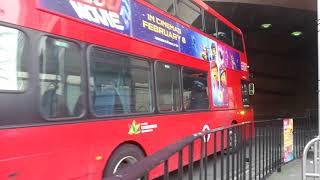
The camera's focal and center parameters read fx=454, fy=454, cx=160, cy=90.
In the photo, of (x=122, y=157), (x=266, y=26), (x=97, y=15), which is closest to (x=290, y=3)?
(x=266, y=26)

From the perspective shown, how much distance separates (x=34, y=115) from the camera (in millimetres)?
4906

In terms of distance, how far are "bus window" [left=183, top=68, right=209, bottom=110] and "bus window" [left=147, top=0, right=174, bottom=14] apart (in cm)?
120

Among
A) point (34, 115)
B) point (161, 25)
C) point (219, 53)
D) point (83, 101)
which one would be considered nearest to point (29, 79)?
point (34, 115)

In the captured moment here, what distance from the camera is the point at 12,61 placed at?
4746 mm

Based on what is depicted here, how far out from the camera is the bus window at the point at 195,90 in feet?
29.5

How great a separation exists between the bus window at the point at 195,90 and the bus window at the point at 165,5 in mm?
1200

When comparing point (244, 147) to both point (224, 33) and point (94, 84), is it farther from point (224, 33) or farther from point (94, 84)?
point (224, 33)

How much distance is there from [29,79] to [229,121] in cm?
756

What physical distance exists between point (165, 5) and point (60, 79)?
377cm

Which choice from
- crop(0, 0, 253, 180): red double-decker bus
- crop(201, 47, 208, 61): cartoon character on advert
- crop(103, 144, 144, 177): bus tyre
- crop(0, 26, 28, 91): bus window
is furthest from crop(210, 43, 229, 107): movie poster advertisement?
crop(0, 26, 28, 91): bus window

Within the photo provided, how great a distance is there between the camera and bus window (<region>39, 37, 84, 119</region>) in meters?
5.15

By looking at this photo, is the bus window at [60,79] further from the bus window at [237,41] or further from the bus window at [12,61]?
the bus window at [237,41]

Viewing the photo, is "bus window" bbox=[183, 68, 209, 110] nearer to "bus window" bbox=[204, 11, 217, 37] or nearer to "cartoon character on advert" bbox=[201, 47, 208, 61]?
"cartoon character on advert" bbox=[201, 47, 208, 61]

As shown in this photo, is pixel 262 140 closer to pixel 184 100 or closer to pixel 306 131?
pixel 184 100
